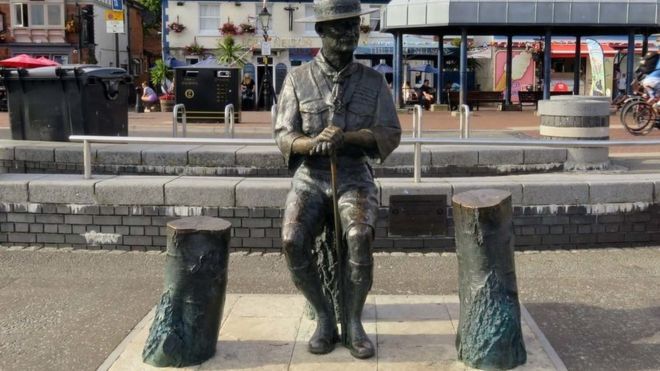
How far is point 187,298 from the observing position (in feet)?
14.2

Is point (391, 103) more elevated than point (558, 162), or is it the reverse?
point (391, 103)

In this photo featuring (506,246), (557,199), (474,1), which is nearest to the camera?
(506,246)

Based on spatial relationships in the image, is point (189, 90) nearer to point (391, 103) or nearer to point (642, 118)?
point (642, 118)

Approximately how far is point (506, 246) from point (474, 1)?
19.9 metres

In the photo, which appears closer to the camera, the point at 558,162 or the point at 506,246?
the point at 506,246

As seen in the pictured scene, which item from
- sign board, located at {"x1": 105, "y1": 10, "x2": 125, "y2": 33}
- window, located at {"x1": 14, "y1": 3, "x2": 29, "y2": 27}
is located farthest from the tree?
sign board, located at {"x1": 105, "y1": 10, "x2": 125, "y2": 33}

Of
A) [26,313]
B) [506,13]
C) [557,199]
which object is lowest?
[26,313]

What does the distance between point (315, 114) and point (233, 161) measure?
554 cm

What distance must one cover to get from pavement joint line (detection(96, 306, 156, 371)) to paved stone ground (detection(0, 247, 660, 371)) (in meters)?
0.08

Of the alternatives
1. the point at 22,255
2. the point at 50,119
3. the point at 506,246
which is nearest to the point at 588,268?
the point at 506,246

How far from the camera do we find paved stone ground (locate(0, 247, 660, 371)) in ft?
15.5

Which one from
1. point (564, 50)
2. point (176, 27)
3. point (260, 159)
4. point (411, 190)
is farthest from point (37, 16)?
point (411, 190)

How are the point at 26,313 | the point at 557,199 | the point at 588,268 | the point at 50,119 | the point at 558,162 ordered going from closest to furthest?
the point at 26,313
the point at 588,268
the point at 557,199
the point at 558,162
the point at 50,119

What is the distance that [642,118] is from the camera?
14.9 metres
